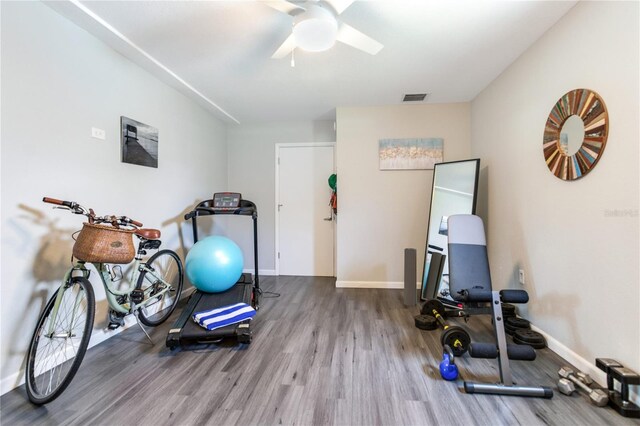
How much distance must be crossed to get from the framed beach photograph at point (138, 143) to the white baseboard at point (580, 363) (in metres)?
3.94

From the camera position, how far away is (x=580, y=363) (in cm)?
194

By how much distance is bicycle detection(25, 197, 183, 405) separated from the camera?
5.77ft

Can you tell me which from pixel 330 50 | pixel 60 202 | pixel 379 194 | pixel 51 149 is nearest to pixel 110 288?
pixel 60 202

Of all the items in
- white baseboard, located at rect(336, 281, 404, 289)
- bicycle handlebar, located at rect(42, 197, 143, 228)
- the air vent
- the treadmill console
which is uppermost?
the air vent

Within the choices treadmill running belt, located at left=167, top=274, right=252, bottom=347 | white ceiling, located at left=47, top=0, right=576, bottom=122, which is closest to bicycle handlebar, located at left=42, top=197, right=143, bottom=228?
treadmill running belt, located at left=167, top=274, right=252, bottom=347

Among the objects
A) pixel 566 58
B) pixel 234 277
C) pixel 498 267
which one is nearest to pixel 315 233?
pixel 234 277

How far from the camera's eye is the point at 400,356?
2.17 meters

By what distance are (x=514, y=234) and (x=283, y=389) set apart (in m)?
2.49

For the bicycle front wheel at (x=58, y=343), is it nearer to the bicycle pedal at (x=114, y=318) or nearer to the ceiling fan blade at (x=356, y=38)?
the bicycle pedal at (x=114, y=318)

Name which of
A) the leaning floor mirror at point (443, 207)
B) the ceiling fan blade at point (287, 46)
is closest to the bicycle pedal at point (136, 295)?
the ceiling fan blade at point (287, 46)

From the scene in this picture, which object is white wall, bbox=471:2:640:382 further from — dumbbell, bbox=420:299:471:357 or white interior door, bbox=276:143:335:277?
white interior door, bbox=276:143:335:277

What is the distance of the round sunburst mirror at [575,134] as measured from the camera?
5.90 feet

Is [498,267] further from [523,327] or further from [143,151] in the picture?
[143,151]

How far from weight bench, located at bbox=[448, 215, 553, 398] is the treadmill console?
237cm
